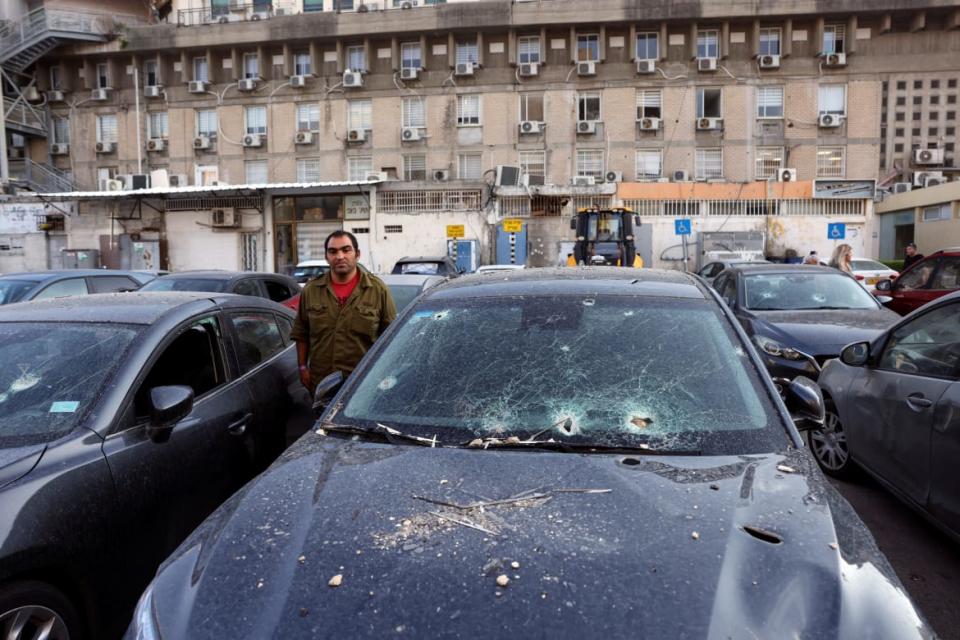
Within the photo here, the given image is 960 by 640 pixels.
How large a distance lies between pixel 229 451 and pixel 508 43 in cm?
3136

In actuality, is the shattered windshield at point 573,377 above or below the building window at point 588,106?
below

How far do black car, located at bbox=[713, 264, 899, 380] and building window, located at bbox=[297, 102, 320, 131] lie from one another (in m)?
27.3

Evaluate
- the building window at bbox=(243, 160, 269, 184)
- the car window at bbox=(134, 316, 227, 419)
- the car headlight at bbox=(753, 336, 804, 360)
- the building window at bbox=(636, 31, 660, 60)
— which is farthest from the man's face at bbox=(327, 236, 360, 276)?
the building window at bbox=(243, 160, 269, 184)

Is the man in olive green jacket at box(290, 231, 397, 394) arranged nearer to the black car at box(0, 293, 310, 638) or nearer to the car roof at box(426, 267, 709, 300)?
the black car at box(0, 293, 310, 638)

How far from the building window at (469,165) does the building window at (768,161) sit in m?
12.6

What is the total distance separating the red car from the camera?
8.83 meters

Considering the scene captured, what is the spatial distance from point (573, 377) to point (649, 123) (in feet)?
99.1

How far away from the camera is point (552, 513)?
1.85 metres

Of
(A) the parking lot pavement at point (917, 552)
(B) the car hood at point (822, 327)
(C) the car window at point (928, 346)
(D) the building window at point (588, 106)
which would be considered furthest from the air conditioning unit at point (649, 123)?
(C) the car window at point (928, 346)

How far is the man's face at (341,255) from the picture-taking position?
4449 millimetres

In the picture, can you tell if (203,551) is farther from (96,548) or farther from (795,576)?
(795,576)

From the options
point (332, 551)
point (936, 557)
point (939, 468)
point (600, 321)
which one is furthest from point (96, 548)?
point (936, 557)

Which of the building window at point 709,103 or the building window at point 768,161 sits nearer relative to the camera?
the building window at point 768,161

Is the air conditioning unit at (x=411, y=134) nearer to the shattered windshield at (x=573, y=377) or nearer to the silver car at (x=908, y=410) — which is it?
the silver car at (x=908, y=410)
